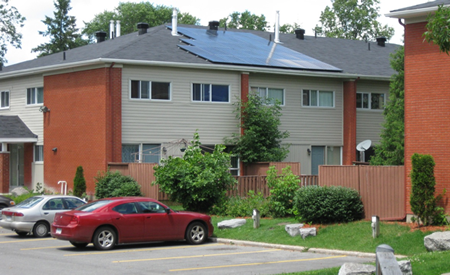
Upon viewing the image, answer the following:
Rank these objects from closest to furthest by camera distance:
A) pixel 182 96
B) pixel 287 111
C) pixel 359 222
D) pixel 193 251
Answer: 1. pixel 193 251
2. pixel 359 222
3. pixel 182 96
4. pixel 287 111

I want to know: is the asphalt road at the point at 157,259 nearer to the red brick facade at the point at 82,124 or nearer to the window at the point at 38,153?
the red brick facade at the point at 82,124

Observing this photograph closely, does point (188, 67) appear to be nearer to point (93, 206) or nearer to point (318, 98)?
point (318, 98)

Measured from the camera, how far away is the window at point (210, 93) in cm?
3027

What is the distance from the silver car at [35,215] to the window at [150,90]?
928 centimetres

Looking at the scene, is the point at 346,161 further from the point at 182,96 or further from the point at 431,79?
the point at 431,79

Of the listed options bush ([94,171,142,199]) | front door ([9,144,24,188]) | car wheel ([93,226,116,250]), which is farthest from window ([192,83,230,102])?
car wheel ([93,226,116,250])

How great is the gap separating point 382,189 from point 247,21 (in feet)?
183

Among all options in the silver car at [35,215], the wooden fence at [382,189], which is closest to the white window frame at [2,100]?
the silver car at [35,215]

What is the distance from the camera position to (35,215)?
779 inches

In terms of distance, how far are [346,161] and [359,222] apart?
52.0ft

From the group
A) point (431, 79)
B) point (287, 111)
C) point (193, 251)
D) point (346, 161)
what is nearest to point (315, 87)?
point (287, 111)

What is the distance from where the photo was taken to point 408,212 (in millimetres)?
18609

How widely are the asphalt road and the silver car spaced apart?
904 millimetres

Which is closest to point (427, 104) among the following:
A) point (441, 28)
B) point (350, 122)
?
point (441, 28)
